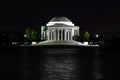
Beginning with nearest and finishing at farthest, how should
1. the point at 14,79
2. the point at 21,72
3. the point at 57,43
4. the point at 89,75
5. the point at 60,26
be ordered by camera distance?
the point at 14,79, the point at 89,75, the point at 21,72, the point at 57,43, the point at 60,26

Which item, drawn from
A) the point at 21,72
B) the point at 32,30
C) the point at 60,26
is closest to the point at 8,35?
the point at 32,30

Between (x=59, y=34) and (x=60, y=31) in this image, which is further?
(x=59, y=34)

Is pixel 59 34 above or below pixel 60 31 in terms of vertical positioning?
below

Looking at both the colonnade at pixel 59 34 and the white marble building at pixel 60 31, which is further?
the white marble building at pixel 60 31

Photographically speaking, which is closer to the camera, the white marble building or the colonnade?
the colonnade

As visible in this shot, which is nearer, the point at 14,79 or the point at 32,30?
the point at 14,79

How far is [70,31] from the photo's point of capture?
627ft

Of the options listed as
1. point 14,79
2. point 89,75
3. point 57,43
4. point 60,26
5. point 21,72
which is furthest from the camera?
point 60,26

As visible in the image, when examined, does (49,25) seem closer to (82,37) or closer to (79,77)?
(82,37)

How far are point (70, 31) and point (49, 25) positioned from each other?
1128 centimetres

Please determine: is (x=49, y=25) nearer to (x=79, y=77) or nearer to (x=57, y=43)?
(x=57, y=43)

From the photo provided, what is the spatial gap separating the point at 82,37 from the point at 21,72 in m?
162

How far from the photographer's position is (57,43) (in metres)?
160

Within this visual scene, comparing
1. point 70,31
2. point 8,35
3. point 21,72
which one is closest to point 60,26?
point 70,31
